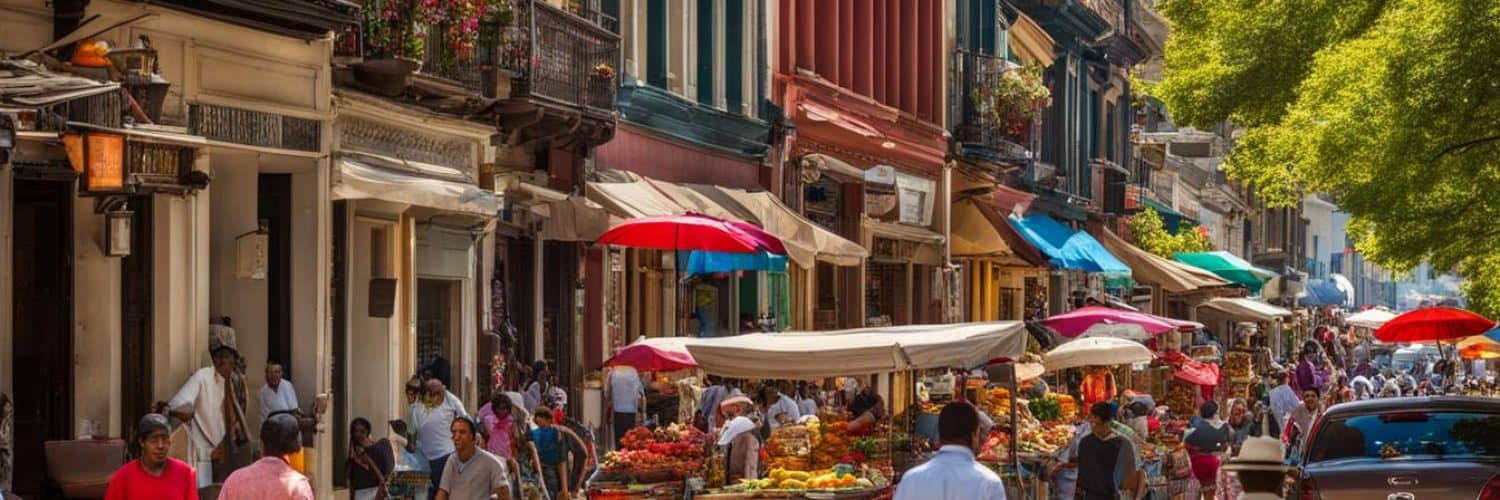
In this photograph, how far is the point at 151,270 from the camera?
19062 mm

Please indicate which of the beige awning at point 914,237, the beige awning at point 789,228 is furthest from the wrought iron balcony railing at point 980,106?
the beige awning at point 789,228

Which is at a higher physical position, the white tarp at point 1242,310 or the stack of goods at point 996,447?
the white tarp at point 1242,310

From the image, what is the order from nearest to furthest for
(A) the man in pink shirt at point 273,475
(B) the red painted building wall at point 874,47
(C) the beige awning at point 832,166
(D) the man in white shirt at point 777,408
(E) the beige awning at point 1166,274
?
(A) the man in pink shirt at point 273,475
(D) the man in white shirt at point 777,408
(C) the beige awning at point 832,166
(B) the red painted building wall at point 874,47
(E) the beige awning at point 1166,274

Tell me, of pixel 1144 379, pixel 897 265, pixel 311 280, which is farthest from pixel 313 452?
pixel 897 265

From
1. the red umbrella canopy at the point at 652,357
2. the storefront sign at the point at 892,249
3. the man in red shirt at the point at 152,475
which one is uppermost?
the storefront sign at the point at 892,249

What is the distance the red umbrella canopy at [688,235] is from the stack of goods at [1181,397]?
13000mm

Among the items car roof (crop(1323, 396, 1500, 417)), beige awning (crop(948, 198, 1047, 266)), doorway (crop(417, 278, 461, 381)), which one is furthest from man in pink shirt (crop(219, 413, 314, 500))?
beige awning (crop(948, 198, 1047, 266))

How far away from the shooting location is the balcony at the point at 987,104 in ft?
149

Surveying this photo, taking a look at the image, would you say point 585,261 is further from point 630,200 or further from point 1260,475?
point 1260,475

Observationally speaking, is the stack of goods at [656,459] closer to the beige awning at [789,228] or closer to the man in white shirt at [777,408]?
the man in white shirt at [777,408]

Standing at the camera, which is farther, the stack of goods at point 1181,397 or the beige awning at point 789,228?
the stack of goods at point 1181,397

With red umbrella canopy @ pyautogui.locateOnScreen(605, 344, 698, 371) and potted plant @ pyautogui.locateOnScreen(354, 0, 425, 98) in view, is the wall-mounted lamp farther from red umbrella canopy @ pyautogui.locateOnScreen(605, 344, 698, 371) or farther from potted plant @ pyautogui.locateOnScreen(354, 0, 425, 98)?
red umbrella canopy @ pyautogui.locateOnScreen(605, 344, 698, 371)

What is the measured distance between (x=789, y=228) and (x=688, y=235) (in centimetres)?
556

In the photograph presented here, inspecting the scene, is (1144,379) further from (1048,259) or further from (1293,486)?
(1293,486)
